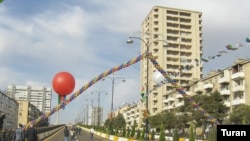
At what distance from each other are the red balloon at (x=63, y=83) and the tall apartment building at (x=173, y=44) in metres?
95.0

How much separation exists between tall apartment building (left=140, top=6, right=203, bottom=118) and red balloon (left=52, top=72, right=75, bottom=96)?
312ft

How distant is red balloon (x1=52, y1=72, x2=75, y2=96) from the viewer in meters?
17.2

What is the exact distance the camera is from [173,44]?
117 m

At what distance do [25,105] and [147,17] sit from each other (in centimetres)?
6709

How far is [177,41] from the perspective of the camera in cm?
11788

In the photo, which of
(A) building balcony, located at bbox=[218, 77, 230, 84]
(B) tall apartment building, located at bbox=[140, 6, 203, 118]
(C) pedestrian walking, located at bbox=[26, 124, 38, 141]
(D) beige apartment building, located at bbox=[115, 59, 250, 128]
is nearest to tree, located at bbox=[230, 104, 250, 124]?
(D) beige apartment building, located at bbox=[115, 59, 250, 128]

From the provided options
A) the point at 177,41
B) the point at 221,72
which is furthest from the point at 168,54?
the point at 221,72

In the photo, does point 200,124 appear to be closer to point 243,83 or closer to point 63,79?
point 243,83

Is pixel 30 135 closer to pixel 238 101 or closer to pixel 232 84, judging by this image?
pixel 238 101

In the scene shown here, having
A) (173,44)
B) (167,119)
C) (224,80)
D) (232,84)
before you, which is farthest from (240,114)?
(173,44)

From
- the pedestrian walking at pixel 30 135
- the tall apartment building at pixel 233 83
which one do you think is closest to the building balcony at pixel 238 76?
the tall apartment building at pixel 233 83

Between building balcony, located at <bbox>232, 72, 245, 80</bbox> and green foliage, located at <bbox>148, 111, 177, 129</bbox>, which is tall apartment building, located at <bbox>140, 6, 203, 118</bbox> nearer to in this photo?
green foliage, located at <bbox>148, 111, 177, 129</bbox>

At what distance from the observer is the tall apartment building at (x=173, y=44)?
115 meters

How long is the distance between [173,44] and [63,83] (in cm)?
10166
